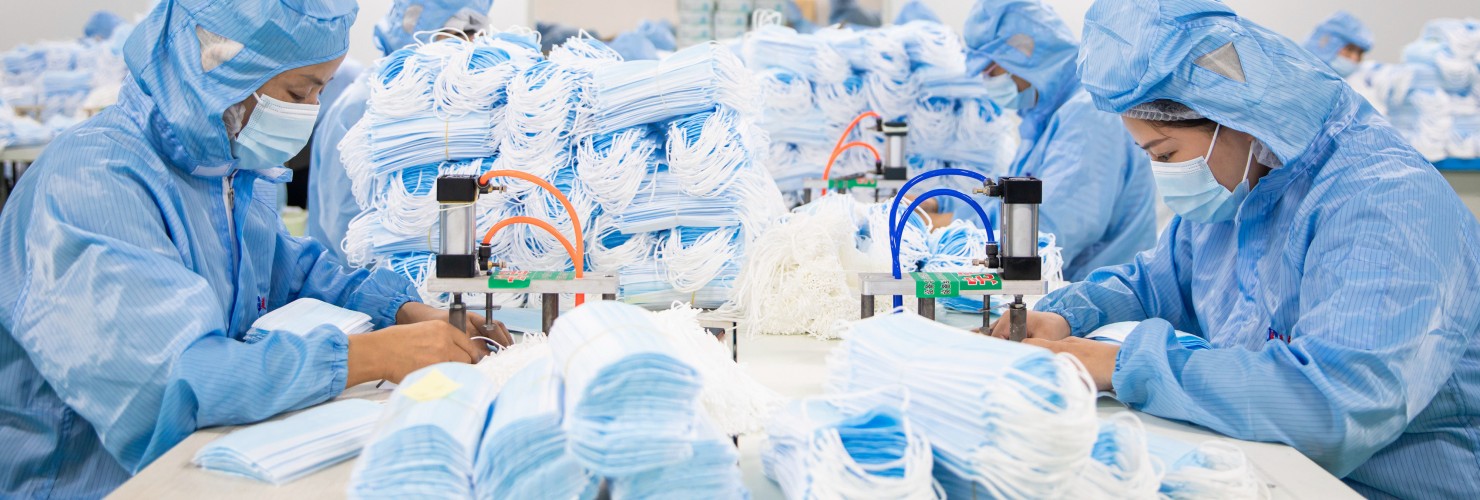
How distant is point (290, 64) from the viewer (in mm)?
1662

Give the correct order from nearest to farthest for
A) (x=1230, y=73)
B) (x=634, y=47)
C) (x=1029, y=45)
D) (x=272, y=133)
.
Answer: (x=1230, y=73) → (x=272, y=133) → (x=1029, y=45) → (x=634, y=47)


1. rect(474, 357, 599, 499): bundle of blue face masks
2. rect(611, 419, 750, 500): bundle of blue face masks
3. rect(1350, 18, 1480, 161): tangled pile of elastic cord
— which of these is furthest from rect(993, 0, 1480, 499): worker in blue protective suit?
rect(1350, 18, 1480, 161): tangled pile of elastic cord

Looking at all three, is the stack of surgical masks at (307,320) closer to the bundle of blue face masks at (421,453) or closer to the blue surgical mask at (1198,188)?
the bundle of blue face masks at (421,453)

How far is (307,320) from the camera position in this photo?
1.72 metres

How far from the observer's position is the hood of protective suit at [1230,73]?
1571mm

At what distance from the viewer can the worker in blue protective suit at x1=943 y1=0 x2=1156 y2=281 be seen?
3.09m

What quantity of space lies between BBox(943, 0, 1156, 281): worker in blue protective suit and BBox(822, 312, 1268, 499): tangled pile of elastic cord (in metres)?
1.97

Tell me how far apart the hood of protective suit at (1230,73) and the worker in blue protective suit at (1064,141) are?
4.84ft

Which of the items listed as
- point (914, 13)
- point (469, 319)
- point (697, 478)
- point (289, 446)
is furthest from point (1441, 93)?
point (289, 446)

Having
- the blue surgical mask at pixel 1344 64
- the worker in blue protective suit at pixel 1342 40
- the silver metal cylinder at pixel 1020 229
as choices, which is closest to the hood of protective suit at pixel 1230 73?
the silver metal cylinder at pixel 1020 229

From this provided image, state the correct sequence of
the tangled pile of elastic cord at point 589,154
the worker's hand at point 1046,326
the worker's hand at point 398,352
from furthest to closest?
the tangled pile of elastic cord at point 589,154 → the worker's hand at point 1046,326 → the worker's hand at point 398,352

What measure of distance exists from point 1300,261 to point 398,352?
4.53 feet

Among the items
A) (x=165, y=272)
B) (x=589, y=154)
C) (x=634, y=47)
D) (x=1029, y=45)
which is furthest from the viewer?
(x=634, y=47)

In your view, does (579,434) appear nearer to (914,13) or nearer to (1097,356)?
(1097,356)
